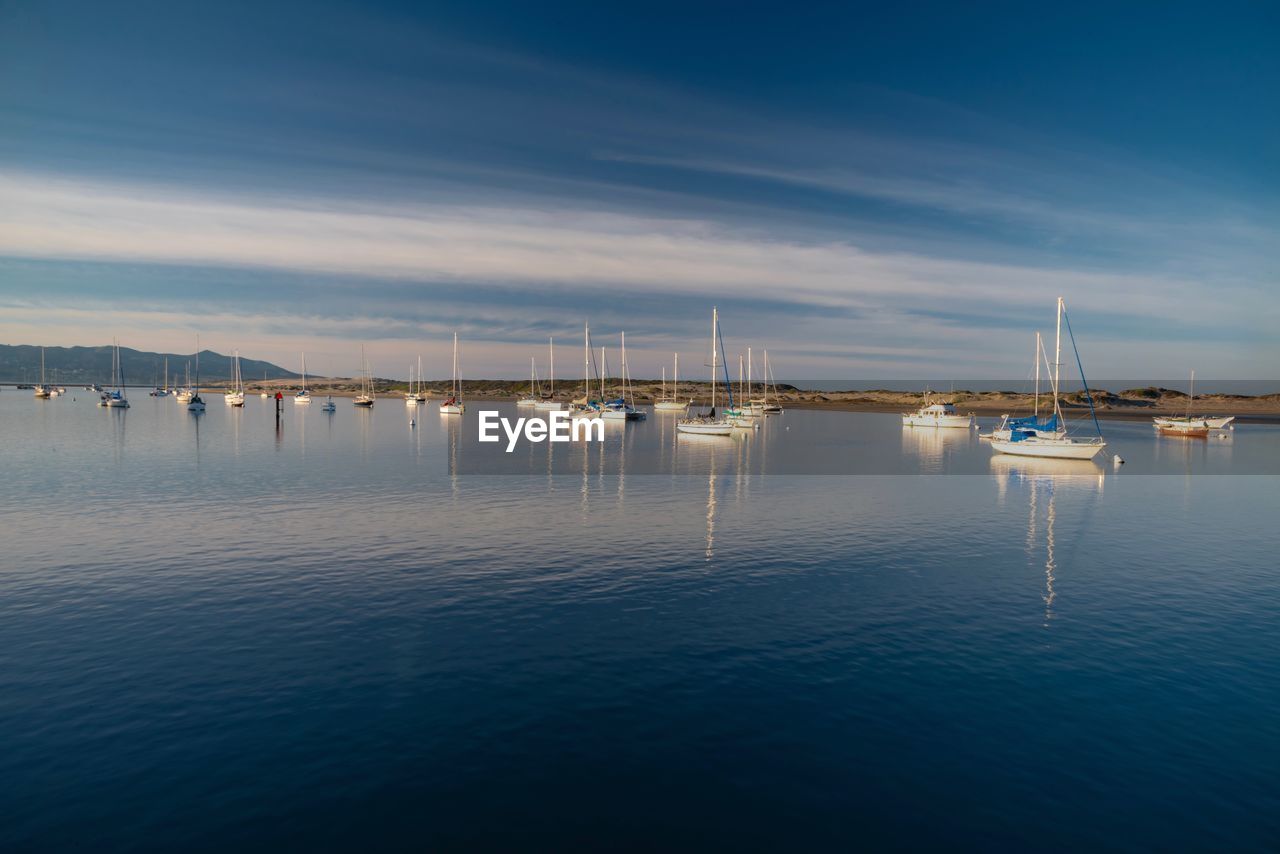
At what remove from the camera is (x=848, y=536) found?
33.2 metres

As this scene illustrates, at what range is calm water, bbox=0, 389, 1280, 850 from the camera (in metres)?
11.6

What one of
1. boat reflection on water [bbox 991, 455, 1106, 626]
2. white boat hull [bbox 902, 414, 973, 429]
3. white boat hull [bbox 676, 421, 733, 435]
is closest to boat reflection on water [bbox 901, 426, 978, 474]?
white boat hull [bbox 902, 414, 973, 429]

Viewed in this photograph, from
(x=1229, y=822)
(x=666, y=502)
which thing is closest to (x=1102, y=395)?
(x=666, y=502)

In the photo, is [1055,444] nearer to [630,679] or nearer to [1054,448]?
[1054,448]

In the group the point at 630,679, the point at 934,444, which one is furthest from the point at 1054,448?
the point at 630,679

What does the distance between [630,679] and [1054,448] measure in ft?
214

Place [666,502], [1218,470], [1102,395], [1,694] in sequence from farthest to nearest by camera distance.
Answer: [1102,395]
[1218,470]
[666,502]
[1,694]

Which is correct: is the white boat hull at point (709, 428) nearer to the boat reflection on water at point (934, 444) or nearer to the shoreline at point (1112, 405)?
the boat reflection on water at point (934, 444)

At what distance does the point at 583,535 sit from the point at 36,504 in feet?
96.5

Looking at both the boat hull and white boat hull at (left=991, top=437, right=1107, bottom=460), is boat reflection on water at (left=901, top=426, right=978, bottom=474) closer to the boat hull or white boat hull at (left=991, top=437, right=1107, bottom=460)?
white boat hull at (left=991, top=437, right=1107, bottom=460)

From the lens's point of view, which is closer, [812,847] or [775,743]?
[812,847]

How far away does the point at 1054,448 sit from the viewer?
69.0m

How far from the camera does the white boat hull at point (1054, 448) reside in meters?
67.1

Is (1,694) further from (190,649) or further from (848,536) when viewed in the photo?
(848,536)
